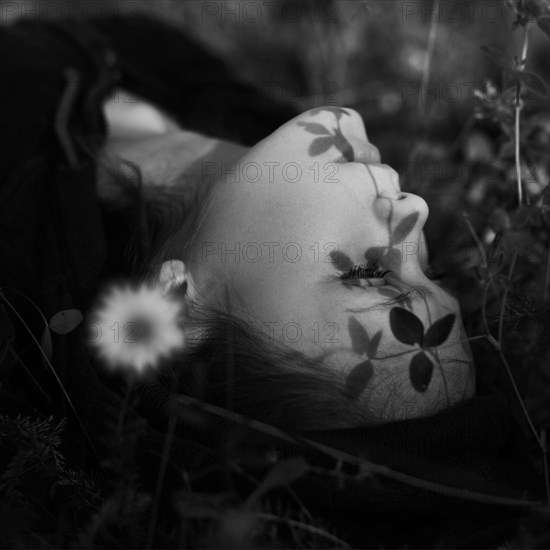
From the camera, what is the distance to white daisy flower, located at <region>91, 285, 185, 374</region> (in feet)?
3.72

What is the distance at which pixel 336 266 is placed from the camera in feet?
4.53

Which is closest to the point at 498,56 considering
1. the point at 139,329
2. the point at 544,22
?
the point at 544,22

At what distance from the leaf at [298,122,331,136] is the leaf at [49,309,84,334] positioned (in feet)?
2.16

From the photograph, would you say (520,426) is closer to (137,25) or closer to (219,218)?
(219,218)

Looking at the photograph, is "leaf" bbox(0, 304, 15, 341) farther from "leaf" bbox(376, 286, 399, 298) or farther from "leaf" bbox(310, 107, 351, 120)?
"leaf" bbox(310, 107, 351, 120)

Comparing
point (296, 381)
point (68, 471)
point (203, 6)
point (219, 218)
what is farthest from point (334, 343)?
point (203, 6)

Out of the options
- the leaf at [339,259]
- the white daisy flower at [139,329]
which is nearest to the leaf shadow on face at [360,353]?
the leaf at [339,259]

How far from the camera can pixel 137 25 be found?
2.80 metres

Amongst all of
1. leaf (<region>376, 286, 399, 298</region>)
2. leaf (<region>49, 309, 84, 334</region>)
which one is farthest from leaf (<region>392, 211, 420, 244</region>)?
leaf (<region>49, 309, 84, 334</region>)

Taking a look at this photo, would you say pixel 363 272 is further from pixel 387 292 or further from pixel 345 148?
pixel 345 148

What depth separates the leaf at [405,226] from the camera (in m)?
1.40

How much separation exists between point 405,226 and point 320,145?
0.94 ft

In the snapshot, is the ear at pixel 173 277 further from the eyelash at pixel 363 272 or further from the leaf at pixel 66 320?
the eyelash at pixel 363 272

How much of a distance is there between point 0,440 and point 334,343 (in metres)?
0.64
